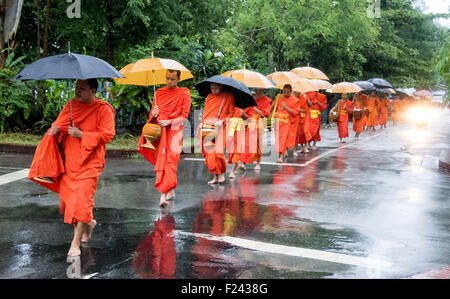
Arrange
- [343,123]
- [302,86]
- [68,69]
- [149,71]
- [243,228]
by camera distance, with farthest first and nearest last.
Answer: [343,123] → [302,86] → [149,71] → [243,228] → [68,69]

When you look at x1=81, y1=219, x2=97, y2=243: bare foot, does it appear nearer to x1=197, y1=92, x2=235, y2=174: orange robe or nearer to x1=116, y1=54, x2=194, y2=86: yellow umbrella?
x1=116, y1=54, x2=194, y2=86: yellow umbrella

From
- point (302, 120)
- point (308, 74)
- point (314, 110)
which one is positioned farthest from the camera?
point (308, 74)

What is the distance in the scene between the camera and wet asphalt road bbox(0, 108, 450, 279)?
202 inches

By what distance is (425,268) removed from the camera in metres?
5.23

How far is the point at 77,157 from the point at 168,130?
2.57 metres

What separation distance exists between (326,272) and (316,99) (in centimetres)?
1205

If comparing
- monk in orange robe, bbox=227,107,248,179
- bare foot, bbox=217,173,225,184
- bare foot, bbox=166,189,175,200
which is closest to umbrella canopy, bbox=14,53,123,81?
bare foot, bbox=166,189,175,200

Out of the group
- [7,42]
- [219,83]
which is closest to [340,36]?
[7,42]

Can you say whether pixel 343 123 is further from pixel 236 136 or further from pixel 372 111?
pixel 236 136

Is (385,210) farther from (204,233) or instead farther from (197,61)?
(197,61)

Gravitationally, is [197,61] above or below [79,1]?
below

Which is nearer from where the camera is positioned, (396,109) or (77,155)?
(77,155)

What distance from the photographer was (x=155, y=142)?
8.09m

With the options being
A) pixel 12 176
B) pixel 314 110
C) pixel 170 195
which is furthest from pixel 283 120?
pixel 12 176
